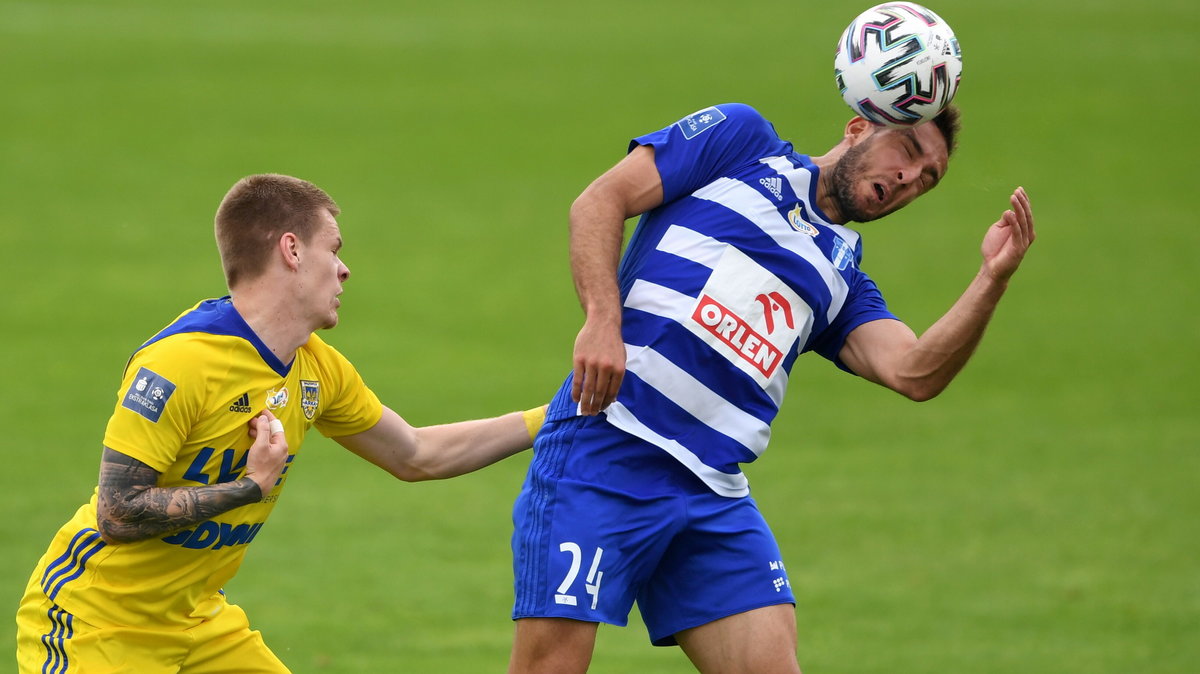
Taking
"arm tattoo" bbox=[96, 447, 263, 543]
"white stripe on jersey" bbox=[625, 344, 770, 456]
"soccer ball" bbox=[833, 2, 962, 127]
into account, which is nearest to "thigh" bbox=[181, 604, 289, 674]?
"arm tattoo" bbox=[96, 447, 263, 543]

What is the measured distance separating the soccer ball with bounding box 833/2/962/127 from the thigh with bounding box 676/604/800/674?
1.52m

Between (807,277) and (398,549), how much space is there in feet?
16.9

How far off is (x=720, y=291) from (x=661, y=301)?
175mm

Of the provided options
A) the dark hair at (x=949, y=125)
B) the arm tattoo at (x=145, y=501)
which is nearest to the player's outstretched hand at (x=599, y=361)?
the arm tattoo at (x=145, y=501)

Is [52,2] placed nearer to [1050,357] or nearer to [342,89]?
[342,89]

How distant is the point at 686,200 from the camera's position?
459cm

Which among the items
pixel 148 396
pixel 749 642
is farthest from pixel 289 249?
pixel 749 642

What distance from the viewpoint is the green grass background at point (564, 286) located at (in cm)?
828

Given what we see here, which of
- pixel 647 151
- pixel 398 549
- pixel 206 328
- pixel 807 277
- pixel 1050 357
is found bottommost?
pixel 398 549

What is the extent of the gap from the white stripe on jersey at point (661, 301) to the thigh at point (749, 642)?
0.64m

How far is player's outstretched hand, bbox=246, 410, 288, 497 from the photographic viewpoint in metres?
4.22

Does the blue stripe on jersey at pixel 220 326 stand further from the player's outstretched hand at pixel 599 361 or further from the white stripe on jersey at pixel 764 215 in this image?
the white stripe on jersey at pixel 764 215

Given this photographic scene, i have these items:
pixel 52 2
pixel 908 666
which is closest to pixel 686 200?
pixel 908 666

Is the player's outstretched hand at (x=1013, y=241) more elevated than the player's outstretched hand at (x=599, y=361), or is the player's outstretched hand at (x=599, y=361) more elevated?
the player's outstretched hand at (x=1013, y=241)
